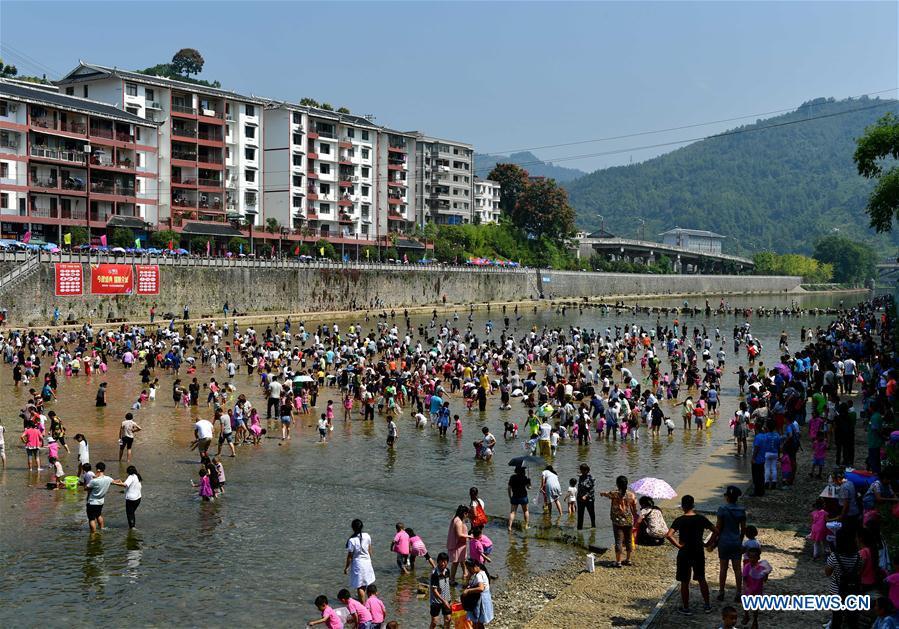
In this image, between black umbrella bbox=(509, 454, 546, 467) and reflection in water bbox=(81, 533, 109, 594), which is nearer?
reflection in water bbox=(81, 533, 109, 594)

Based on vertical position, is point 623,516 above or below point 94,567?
above

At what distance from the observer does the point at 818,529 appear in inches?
523

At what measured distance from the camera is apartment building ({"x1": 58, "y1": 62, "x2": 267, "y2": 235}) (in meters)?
74.2

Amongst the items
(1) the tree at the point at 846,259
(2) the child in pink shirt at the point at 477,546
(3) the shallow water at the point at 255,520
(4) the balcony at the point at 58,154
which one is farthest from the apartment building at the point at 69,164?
(1) the tree at the point at 846,259

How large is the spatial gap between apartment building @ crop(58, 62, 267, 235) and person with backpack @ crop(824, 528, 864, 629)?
70.7 meters

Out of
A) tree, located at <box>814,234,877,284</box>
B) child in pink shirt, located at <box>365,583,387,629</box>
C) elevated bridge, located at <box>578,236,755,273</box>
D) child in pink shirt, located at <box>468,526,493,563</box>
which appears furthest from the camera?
tree, located at <box>814,234,877,284</box>

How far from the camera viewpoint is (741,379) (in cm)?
3600

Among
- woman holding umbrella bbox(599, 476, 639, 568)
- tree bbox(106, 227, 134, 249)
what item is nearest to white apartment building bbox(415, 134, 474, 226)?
tree bbox(106, 227, 134, 249)

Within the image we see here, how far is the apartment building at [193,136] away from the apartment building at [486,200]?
56278 mm

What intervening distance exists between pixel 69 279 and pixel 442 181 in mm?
78167

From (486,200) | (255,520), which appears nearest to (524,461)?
(255,520)

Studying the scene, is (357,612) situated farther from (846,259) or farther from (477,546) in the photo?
(846,259)

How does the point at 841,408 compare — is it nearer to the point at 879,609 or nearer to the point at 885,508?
the point at 885,508

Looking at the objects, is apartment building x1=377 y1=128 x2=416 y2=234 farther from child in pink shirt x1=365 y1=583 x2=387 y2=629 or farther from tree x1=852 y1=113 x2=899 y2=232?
child in pink shirt x1=365 y1=583 x2=387 y2=629
